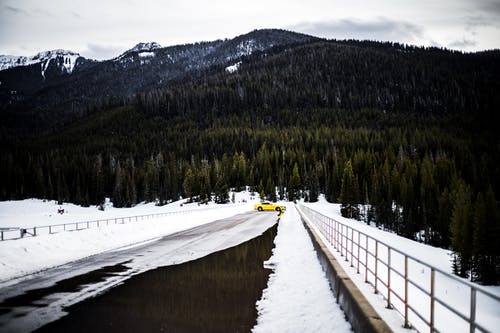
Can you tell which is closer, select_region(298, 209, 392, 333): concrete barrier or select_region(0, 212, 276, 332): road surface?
select_region(298, 209, 392, 333): concrete barrier

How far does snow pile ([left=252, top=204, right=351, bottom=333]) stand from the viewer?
29.9ft

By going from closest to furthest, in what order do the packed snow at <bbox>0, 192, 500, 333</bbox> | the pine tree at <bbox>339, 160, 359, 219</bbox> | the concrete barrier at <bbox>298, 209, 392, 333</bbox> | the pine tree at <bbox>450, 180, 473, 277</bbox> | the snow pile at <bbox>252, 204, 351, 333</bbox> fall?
the concrete barrier at <bbox>298, 209, 392, 333</bbox>
the snow pile at <bbox>252, 204, 351, 333</bbox>
the packed snow at <bbox>0, 192, 500, 333</bbox>
the pine tree at <bbox>450, 180, 473, 277</bbox>
the pine tree at <bbox>339, 160, 359, 219</bbox>

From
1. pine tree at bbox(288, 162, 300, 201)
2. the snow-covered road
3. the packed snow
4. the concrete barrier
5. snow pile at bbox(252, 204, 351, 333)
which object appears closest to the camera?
the concrete barrier

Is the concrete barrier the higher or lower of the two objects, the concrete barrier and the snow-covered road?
the higher

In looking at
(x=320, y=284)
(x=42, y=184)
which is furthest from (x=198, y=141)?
(x=320, y=284)

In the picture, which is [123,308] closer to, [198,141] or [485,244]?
[485,244]

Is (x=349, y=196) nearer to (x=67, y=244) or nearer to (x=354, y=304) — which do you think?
(x=67, y=244)

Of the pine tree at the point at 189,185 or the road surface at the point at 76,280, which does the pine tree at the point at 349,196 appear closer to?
the pine tree at the point at 189,185

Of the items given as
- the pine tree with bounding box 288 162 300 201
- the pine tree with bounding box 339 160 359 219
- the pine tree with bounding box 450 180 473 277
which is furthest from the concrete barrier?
the pine tree with bounding box 288 162 300 201

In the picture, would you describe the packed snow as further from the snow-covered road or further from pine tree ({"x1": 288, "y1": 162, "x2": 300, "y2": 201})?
pine tree ({"x1": 288, "y1": 162, "x2": 300, "y2": 201})

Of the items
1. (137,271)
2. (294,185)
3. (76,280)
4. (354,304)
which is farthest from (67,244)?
(294,185)

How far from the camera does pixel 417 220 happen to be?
85.4 meters

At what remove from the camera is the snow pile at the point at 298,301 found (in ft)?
29.9

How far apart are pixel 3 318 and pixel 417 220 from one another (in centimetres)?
8584
